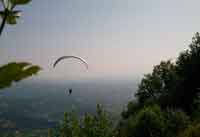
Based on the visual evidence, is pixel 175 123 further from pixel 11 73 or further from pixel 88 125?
pixel 11 73

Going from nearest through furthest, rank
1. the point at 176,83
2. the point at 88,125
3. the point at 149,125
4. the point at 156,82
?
the point at 88,125 < the point at 149,125 < the point at 176,83 < the point at 156,82

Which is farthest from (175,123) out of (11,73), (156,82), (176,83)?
(11,73)

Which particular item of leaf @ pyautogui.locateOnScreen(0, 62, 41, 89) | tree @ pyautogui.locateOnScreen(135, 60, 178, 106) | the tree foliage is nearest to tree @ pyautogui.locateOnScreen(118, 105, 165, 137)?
the tree foliage

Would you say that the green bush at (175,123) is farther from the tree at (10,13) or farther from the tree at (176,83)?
the tree at (10,13)

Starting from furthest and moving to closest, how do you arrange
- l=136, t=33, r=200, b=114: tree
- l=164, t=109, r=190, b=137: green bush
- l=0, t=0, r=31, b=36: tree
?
1. l=136, t=33, r=200, b=114: tree
2. l=164, t=109, r=190, b=137: green bush
3. l=0, t=0, r=31, b=36: tree

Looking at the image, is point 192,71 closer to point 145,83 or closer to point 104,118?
point 145,83

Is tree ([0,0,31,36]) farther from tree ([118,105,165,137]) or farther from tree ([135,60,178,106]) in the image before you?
tree ([135,60,178,106])

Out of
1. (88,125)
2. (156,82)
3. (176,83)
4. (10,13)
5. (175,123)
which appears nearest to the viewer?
(10,13)

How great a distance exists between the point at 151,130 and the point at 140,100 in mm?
38579

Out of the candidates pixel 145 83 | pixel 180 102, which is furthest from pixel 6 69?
pixel 145 83

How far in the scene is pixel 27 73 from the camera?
172 cm

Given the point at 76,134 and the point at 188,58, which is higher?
the point at 188,58

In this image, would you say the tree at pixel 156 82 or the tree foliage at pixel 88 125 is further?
the tree at pixel 156 82

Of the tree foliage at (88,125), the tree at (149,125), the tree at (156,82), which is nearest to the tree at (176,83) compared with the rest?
the tree at (156,82)
